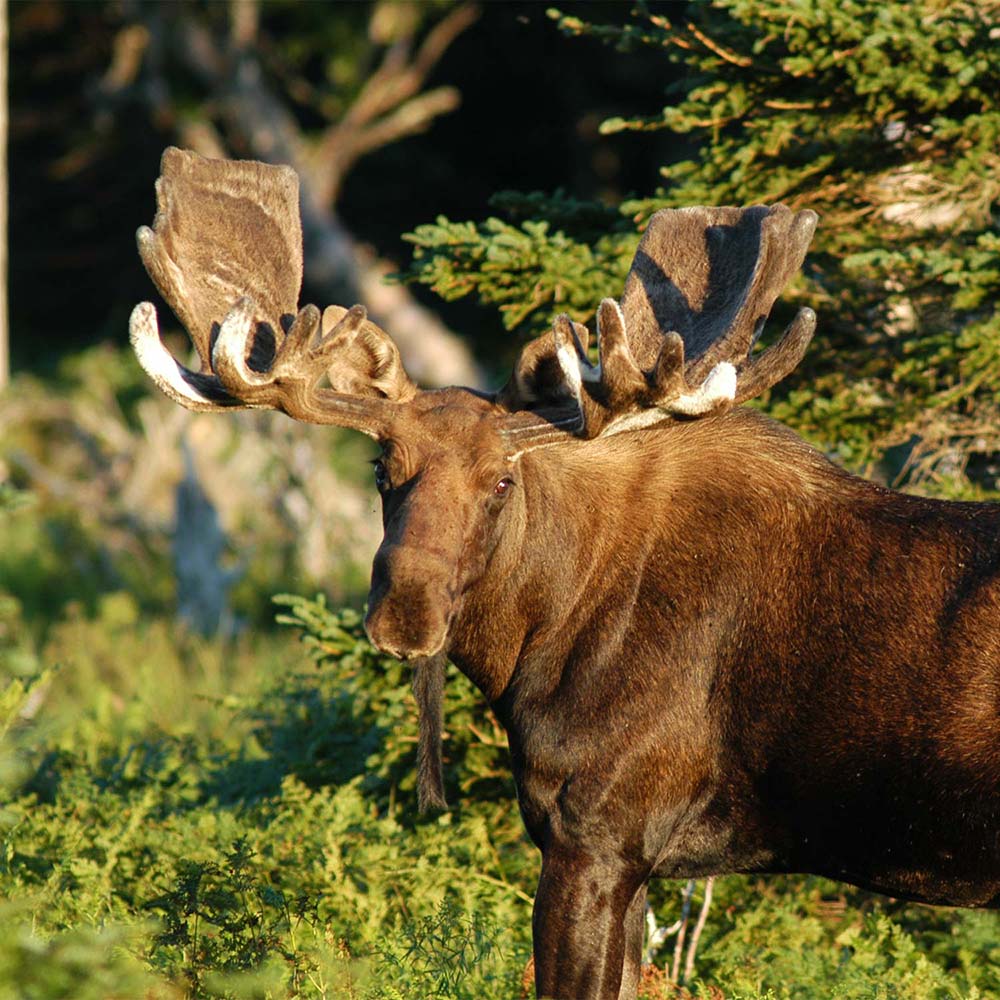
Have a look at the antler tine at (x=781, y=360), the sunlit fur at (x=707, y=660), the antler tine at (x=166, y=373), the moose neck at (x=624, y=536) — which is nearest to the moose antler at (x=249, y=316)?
the antler tine at (x=166, y=373)

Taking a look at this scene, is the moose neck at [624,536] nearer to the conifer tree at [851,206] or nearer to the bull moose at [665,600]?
the bull moose at [665,600]

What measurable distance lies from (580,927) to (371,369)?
83.0 inches

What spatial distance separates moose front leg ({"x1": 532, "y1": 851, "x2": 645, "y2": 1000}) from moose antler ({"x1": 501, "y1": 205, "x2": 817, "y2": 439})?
1.46 m

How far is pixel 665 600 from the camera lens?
Result: 17.5 feet

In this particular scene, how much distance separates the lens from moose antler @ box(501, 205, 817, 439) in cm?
502

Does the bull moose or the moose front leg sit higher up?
the bull moose

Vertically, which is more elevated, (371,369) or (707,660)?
(371,369)

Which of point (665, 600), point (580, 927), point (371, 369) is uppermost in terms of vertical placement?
point (371, 369)

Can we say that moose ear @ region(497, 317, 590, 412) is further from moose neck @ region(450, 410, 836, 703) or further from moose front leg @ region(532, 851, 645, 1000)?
moose front leg @ region(532, 851, 645, 1000)

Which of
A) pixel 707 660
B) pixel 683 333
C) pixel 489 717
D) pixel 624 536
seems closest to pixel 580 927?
pixel 707 660

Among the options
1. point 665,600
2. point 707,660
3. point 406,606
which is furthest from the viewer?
point 665,600

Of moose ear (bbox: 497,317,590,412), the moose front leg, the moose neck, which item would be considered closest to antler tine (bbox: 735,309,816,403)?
the moose neck

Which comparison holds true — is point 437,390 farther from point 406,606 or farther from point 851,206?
point 851,206

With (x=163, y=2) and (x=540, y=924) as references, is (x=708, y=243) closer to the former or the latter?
(x=540, y=924)
